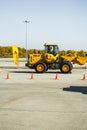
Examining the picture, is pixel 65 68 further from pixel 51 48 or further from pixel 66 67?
pixel 51 48

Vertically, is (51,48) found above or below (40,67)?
above

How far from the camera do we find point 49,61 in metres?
30.9

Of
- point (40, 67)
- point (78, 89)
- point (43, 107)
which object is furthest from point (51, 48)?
point (43, 107)

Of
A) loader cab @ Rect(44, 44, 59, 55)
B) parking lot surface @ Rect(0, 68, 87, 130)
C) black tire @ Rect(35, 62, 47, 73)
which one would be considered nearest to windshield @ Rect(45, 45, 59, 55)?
loader cab @ Rect(44, 44, 59, 55)

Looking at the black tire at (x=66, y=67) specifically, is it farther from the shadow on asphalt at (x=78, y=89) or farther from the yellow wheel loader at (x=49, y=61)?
the shadow on asphalt at (x=78, y=89)

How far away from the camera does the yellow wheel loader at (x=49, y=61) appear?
3033cm

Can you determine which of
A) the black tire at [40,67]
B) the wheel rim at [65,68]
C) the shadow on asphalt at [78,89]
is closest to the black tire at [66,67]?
the wheel rim at [65,68]

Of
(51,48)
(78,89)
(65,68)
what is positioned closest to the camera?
(78,89)

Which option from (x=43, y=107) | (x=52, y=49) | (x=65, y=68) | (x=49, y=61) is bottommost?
(x=43, y=107)

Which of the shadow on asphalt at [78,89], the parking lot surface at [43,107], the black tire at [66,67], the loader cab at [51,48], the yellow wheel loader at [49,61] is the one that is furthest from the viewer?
the loader cab at [51,48]

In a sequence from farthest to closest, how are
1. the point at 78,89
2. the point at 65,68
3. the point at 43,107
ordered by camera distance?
1. the point at 65,68
2. the point at 78,89
3. the point at 43,107

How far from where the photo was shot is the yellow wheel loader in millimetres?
30328

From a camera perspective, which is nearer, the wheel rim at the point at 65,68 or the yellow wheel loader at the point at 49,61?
the wheel rim at the point at 65,68

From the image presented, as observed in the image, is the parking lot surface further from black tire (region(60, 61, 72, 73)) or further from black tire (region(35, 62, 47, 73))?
black tire (region(35, 62, 47, 73))
